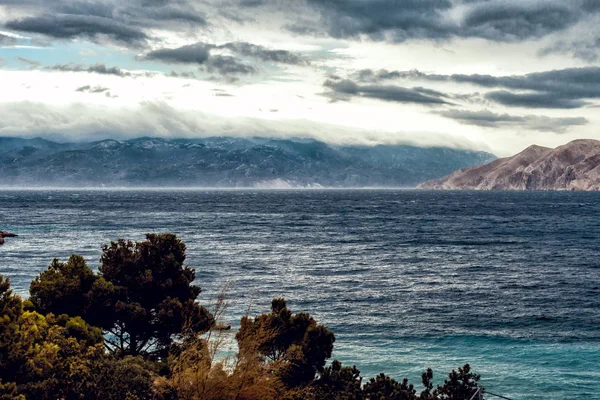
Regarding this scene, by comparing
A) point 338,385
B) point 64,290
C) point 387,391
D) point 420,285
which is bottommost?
point 420,285

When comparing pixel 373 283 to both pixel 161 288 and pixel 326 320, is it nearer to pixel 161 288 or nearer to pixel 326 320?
pixel 326 320

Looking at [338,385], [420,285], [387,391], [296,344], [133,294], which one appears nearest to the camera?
[387,391]

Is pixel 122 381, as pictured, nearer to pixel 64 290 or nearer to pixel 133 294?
pixel 64 290

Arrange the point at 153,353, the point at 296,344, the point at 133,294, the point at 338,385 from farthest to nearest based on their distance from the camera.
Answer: the point at 133,294 → the point at 153,353 → the point at 296,344 → the point at 338,385

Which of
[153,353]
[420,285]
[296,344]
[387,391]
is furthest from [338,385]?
[420,285]

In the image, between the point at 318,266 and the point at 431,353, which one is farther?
the point at 318,266

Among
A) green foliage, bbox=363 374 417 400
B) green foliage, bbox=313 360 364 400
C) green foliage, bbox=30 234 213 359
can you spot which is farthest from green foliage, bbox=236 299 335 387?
green foliage, bbox=30 234 213 359

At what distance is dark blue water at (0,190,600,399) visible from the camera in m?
39.6

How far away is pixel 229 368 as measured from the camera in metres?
22.3

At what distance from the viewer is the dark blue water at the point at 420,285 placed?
130ft

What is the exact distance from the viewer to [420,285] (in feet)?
220

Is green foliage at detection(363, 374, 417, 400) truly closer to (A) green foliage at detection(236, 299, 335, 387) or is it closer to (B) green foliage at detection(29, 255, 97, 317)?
(A) green foliage at detection(236, 299, 335, 387)

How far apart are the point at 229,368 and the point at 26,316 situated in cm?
718

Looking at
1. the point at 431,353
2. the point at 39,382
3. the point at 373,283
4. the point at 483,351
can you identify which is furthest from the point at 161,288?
the point at 373,283
